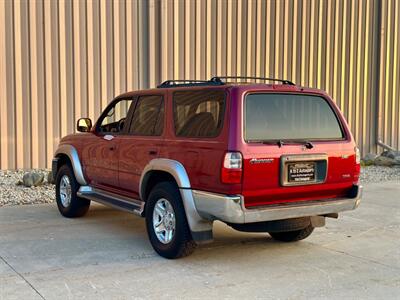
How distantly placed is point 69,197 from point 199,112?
3.06 m

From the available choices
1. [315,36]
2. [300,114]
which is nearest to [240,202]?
[300,114]

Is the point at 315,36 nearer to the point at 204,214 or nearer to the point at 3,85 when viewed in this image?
the point at 3,85

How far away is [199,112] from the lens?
587cm

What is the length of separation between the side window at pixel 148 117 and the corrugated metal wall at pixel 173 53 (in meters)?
5.90

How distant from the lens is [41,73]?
12.1 metres

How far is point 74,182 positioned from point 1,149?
4605 mm

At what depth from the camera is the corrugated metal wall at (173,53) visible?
1194 centimetres

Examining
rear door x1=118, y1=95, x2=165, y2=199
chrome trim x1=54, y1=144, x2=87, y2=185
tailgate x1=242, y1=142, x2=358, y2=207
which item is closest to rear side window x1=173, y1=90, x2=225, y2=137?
rear door x1=118, y1=95, x2=165, y2=199

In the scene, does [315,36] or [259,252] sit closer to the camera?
[259,252]

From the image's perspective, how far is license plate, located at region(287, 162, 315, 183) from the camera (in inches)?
218

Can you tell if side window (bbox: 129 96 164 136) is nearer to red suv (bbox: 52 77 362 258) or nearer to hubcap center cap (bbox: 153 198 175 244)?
red suv (bbox: 52 77 362 258)

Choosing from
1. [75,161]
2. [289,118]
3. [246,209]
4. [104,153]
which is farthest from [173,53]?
[246,209]

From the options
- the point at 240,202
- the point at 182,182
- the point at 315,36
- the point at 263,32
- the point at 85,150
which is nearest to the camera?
the point at 240,202

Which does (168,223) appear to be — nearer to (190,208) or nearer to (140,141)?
(190,208)
